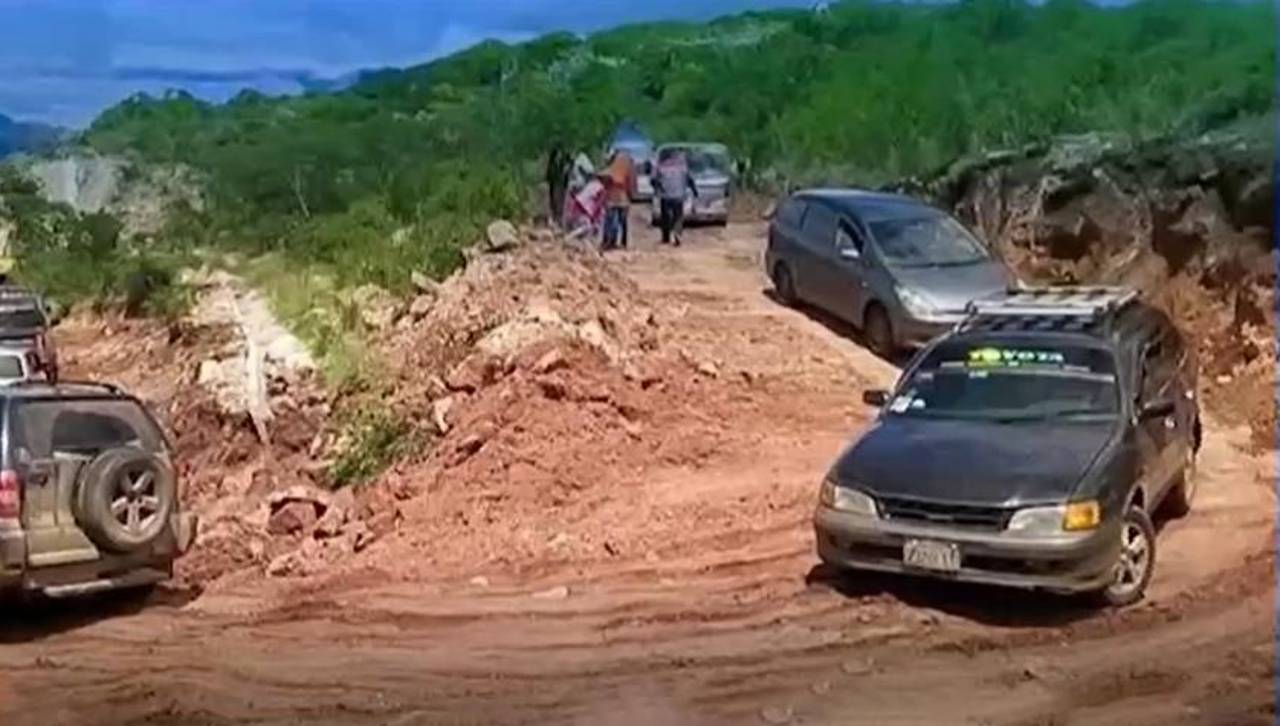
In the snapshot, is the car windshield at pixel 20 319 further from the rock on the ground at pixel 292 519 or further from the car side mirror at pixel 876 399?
the car side mirror at pixel 876 399

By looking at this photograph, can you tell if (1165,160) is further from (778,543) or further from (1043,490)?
(1043,490)

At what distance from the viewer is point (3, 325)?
2389 centimetres

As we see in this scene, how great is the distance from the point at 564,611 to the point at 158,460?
2917 mm

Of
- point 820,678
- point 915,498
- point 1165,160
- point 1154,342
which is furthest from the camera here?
point 1165,160

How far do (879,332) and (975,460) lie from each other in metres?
9.49

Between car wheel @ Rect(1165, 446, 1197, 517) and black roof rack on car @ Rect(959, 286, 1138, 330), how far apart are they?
131 cm

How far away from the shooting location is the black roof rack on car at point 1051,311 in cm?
1383

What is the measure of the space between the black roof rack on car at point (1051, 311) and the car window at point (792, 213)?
8704 millimetres

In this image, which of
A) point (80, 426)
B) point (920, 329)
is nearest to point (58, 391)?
point (80, 426)

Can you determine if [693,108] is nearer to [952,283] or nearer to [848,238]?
[848,238]

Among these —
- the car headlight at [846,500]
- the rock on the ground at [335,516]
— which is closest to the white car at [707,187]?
the rock on the ground at [335,516]

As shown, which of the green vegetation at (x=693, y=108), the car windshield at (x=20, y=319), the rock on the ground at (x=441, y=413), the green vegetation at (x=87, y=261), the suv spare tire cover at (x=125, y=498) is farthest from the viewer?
the green vegetation at (x=87, y=261)

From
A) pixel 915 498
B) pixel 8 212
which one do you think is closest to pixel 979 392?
pixel 915 498

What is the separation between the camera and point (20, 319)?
79.3 ft
